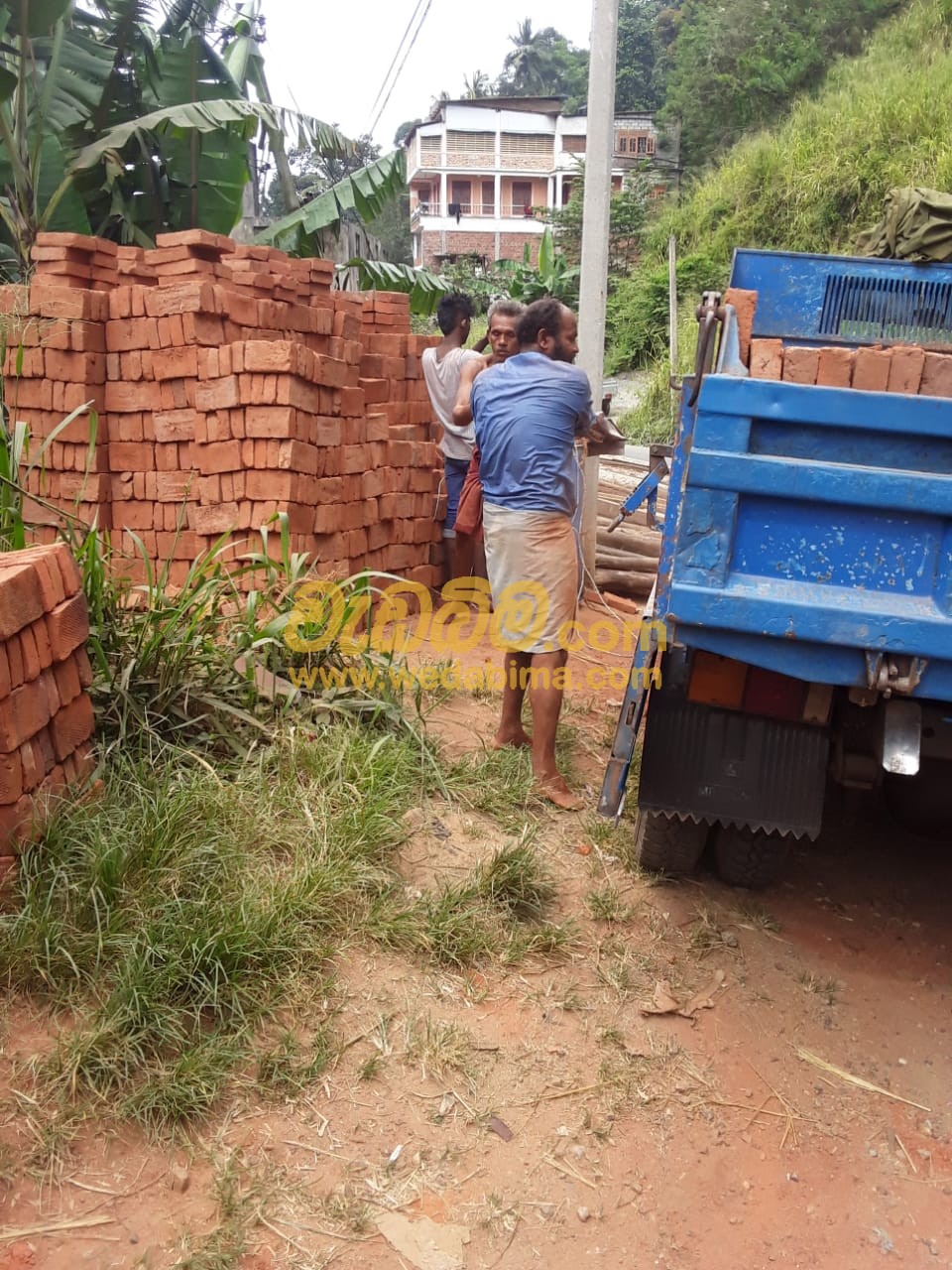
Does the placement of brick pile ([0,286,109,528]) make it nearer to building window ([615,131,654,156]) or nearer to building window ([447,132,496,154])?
building window ([615,131,654,156])

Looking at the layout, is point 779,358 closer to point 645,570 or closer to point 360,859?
point 360,859

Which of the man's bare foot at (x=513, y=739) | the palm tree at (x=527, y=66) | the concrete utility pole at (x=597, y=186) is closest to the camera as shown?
the man's bare foot at (x=513, y=739)

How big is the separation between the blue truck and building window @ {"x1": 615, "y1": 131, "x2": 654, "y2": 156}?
3454 centimetres

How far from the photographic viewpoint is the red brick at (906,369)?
2.68 meters

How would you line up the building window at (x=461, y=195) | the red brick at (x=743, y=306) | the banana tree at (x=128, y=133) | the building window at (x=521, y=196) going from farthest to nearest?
1. the building window at (x=521, y=196)
2. the building window at (x=461, y=195)
3. the banana tree at (x=128, y=133)
4. the red brick at (x=743, y=306)

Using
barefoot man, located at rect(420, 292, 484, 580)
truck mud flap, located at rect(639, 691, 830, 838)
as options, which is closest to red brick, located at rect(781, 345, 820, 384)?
truck mud flap, located at rect(639, 691, 830, 838)

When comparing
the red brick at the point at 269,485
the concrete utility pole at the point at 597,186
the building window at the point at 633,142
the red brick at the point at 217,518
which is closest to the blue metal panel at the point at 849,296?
the concrete utility pole at the point at 597,186

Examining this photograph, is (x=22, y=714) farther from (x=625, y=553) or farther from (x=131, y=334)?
(x=625, y=553)

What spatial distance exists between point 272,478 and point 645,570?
3049 millimetres

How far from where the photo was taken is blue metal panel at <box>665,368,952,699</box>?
241 cm

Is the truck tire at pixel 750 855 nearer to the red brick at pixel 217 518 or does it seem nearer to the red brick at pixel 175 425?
the red brick at pixel 217 518

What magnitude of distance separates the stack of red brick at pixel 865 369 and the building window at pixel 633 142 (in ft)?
112

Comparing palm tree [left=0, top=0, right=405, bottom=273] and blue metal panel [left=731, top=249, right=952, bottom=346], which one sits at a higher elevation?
palm tree [left=0, top=0, right=405, bottom=273]

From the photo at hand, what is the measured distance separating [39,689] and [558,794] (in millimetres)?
1861
